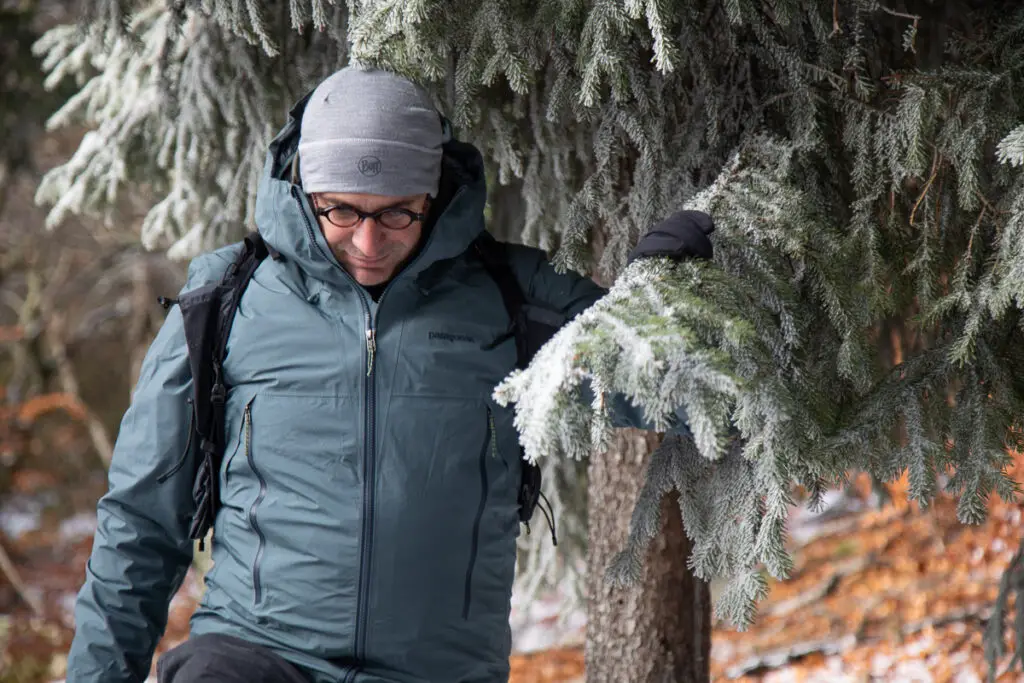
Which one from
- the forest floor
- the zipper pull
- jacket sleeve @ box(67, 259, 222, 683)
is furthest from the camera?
the forest floor

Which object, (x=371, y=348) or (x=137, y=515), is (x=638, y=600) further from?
(x=137, y=515)

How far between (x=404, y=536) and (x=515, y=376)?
0.58 meters

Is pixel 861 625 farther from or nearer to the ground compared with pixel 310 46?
nearer to the ground

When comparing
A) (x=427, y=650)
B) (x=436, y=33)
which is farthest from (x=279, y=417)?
(x=436, y=33)

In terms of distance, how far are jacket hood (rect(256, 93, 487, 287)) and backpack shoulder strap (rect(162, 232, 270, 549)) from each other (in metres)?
0.22

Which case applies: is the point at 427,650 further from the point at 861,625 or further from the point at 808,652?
the point at 861,625

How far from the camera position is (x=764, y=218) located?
2418mm

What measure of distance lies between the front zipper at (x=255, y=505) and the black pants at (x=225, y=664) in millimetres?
124

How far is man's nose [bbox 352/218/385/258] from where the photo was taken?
2406 mm

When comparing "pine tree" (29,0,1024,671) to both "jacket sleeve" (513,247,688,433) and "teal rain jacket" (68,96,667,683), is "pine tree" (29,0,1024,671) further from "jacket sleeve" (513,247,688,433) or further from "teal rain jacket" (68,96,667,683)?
"teal rain jacket" (68,96,667,683)

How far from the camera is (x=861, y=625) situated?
5871 mm

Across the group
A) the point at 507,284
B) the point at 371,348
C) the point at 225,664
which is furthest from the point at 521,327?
the point at 225,664

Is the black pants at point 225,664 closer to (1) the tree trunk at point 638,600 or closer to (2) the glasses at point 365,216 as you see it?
(2) the glasses at point 365,216

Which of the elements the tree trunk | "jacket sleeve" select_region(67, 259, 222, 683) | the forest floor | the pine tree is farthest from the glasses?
the forest floor
